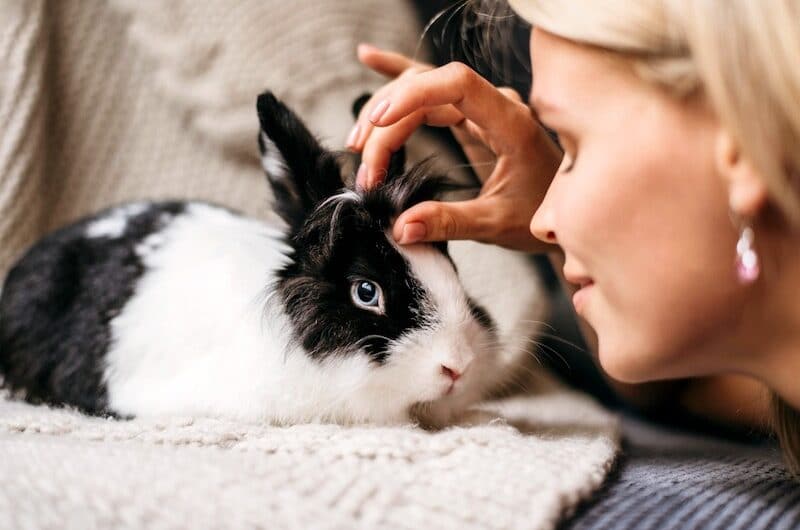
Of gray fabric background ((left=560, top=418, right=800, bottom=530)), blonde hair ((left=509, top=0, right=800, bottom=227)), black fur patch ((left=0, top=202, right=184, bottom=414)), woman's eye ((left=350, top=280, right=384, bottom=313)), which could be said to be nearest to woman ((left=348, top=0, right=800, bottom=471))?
blonde hair ((left=509, top=0, right=800, bottom=227))

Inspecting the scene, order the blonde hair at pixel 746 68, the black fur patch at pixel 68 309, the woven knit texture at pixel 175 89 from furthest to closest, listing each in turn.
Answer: the woven knit texture at pixel 175 89
the black fur patch at pixel 68 309
the blonde hair at pixel 746 68

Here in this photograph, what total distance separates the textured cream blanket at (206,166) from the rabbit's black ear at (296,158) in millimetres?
286

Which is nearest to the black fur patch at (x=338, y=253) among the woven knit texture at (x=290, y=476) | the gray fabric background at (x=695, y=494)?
the woven knit texture at (x=290, y=476)

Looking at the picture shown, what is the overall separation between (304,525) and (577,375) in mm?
1081

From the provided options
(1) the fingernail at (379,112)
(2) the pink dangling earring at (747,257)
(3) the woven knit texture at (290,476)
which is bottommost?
(3) the woven knit texture at (290,476)

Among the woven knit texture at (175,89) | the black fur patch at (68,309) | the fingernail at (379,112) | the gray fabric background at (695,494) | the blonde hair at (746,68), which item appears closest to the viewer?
the blonde hair at (746,68)

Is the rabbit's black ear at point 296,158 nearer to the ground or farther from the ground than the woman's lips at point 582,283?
farther from the ground

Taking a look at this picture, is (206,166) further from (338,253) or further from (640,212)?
(640,212)

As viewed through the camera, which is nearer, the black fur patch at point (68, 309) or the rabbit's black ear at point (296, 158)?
the rabbit's black ear at point (296, 158)

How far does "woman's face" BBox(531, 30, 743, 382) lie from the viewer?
2.10 ft

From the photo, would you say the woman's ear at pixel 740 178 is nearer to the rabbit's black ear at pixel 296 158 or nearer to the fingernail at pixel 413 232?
the fingernail at pixel 413 232

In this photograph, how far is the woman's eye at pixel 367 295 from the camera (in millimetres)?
869

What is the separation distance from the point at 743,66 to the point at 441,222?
0.38 m

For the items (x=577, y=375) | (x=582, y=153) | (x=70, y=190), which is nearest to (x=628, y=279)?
(x=582, y=153)
